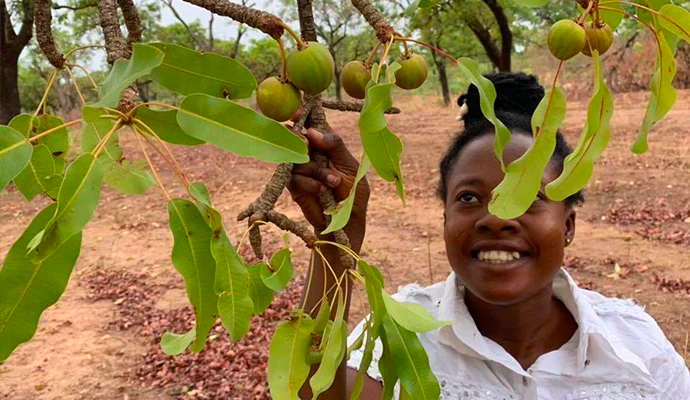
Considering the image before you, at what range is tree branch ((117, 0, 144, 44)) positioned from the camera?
→ 952 mm

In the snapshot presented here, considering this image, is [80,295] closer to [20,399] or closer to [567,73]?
[20,399]

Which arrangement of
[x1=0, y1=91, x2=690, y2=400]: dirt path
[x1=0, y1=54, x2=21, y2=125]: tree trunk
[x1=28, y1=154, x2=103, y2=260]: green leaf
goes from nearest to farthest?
[x1=28, y1=154, x2=103, y2=260]: green leaf < [x1=0, y1=91, x2=690, y2=400]: dirt path < [x1=0, y1=54, x2=21, y2=125]: tree trunk

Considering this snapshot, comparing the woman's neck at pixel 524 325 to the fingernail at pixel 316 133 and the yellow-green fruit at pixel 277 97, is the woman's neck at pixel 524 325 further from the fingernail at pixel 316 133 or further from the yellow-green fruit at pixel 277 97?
the yellow-green fruit at pixel 277 97

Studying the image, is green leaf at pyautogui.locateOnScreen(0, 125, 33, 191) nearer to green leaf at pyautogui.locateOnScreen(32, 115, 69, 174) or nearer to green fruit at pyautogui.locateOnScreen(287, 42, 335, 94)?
green leaf at pyautogui.locateOnScreen(32, 115, 69, 174)

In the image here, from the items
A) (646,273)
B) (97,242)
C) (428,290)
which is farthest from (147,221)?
(428,290)

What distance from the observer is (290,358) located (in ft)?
2.35

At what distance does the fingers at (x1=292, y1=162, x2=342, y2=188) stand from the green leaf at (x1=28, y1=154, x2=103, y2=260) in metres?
0.40

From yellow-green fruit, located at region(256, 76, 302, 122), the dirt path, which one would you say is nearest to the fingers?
yellow-green fruit, located at region(256, 76, 302, 122)

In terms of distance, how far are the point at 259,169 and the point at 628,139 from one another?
521 centimetres

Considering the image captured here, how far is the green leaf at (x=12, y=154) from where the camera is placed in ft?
1.84

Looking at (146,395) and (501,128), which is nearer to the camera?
(501,128)

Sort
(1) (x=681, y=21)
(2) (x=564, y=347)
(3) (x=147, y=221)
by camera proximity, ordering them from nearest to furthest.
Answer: (1) (x=681, y=21)
(2) (x=564, y=347)
(3) (x=147, y=221)

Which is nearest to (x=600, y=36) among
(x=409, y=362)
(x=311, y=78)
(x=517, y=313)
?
(x=311, y=78)

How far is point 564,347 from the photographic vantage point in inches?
66.4
